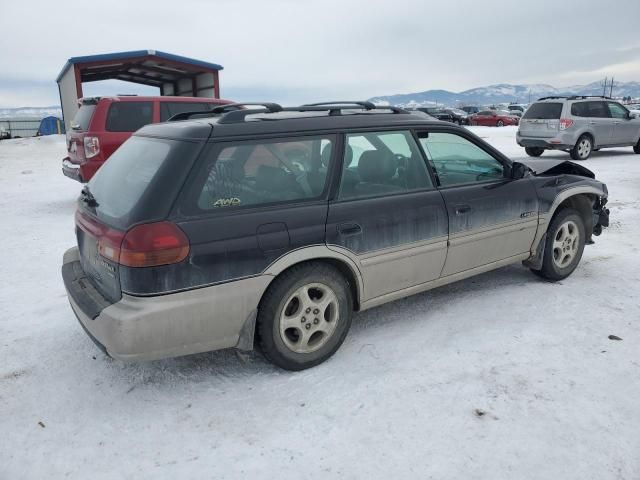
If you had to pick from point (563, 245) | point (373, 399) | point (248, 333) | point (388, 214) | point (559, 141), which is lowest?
point (373, 399)

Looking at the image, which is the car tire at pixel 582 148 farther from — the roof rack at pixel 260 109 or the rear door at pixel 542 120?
the roof rack at pixel 260 109

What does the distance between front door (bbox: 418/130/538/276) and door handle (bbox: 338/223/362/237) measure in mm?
869

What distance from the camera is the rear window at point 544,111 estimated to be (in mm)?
13538

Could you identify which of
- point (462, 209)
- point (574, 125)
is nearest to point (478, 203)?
point (462, 209)

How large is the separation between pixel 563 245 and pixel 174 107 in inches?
276

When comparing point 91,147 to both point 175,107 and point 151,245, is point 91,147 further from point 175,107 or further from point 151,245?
point 151,245

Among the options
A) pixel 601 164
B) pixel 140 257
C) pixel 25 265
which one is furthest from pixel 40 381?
pixel 601 164

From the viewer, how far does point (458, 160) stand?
403cm

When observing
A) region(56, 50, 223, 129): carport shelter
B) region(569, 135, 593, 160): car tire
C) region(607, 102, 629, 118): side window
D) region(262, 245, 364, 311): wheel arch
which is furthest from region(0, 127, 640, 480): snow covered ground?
region(56, 50, 223, 129): carport shelter

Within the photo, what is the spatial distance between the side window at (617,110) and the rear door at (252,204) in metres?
14.1

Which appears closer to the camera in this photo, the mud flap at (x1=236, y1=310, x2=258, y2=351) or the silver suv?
the mud flap at (x1=236, y1=310, x2=258, y2=351)

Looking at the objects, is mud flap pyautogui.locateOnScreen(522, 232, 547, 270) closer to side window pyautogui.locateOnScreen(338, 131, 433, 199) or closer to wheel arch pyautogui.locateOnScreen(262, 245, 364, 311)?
side window pyautogui.locateOnScreen(338, 131, 433, 199)

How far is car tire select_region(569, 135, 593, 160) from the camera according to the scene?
13.6 meters

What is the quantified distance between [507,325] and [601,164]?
10.9 meters
